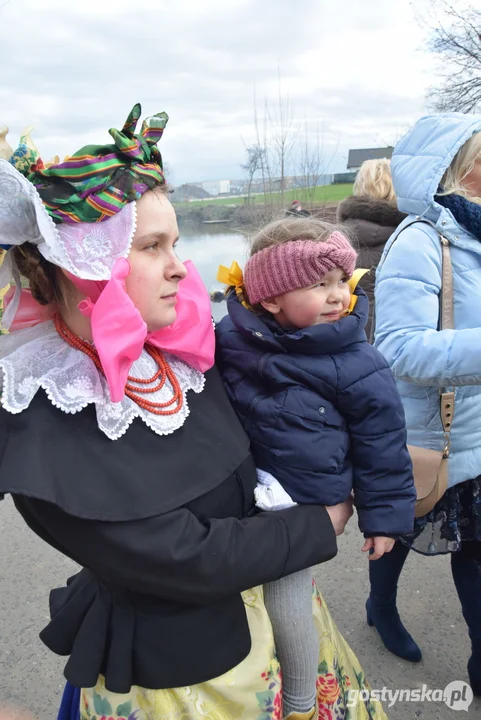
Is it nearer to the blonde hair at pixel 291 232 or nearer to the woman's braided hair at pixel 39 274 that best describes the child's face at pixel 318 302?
the blonde hair at pixel 291 232

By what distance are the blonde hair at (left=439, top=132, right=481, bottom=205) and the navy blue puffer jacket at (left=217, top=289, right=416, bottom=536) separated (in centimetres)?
77

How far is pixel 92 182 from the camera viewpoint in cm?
112

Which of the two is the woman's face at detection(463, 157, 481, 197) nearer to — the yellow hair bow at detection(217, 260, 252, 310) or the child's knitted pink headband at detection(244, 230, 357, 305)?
the child's knitted pink headband at detection(244, 230, 357, 305)

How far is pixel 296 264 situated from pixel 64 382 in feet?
2.08

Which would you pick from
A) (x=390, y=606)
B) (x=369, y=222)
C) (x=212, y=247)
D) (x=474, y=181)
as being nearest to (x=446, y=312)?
(x=474, y=181)

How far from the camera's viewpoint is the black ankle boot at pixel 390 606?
2.39m

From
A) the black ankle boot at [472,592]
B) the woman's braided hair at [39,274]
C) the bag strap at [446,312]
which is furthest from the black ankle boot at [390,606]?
the woman's braided hair at [39,274]

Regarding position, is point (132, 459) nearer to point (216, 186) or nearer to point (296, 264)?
point (296, 264)

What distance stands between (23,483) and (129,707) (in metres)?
0.61

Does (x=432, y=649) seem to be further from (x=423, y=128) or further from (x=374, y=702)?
(x=423, y=128)

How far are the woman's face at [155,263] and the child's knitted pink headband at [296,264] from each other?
30 cm

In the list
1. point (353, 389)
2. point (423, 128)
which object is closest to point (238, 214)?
point (423, 128)

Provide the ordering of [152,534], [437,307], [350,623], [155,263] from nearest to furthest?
[152,534] → [155,263] → [437,307] → [350,623]

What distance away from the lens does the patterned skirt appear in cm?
201
